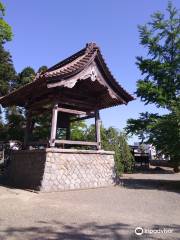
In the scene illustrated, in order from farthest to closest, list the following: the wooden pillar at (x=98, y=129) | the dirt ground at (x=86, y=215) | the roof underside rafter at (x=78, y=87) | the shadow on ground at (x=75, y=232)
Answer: the wooden pillar at (x=98, y=129), the roof underside rafter at (x=78, y=87), the dirt ground at (x=86, y=215), the shadow on ground at (x=75, y=232)

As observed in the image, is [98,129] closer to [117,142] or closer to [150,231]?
[117,142]

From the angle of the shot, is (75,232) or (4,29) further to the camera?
(4,29)

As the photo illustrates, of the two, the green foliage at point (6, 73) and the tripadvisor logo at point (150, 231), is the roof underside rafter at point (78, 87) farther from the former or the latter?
the green foliage at point (6, 73)

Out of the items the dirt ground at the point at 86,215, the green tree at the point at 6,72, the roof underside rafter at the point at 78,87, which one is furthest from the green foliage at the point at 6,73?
the dirt ground at the point at 86,215

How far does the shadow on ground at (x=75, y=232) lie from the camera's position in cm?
562

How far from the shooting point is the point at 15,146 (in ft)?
58.3

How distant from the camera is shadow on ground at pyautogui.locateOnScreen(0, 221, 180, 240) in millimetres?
5625

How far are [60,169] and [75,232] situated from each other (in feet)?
18.4

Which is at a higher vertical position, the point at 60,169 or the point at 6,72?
the point at 6,72

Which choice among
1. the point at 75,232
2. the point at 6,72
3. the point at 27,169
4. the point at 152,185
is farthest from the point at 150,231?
the point at 6,72

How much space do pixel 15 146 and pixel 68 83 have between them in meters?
7.58

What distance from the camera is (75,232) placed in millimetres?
6012

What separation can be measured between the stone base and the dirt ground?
744 millimetres

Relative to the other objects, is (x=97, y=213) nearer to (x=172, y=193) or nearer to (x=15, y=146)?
(x=172, y=193)
